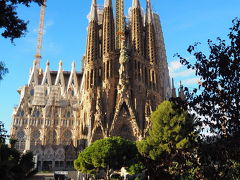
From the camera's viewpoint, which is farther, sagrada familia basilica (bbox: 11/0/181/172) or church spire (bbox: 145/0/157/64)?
church spire (bbox: 145/0/157/64)

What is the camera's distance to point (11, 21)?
1086 cm

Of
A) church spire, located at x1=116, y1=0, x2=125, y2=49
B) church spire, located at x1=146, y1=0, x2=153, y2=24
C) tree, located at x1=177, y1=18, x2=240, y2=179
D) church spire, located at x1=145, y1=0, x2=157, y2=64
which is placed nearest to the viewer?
tree, located at x1=177, y1=18, x2=240, y2=179

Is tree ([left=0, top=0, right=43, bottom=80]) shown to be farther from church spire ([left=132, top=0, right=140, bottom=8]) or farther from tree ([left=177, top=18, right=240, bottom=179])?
church spire ([left=132, top=0, right=140, bottom=8])

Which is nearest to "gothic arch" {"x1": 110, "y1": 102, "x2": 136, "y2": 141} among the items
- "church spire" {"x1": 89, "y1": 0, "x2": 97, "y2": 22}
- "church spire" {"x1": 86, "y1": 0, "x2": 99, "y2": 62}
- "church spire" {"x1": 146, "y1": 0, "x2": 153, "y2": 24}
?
"church spire" {"x1": 86, "y1": 0, "x2": 99, "y2": 62}

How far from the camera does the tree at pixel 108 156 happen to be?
34312 mm

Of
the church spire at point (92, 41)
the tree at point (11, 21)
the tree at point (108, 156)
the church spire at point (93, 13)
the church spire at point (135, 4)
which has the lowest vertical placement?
the tree at point (108, 156)

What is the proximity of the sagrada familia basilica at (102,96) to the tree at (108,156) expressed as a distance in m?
14.3

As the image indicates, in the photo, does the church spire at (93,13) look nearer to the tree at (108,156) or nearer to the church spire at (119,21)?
the church spire at (119,21)

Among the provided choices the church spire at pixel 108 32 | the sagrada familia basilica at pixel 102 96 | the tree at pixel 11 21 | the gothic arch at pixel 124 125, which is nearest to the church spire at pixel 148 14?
the sagrada familia basilica at pixel 102 96

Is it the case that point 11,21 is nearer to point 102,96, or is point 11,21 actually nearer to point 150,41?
point 102,96

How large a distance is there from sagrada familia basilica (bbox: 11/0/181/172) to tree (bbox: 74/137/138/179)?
14.3m

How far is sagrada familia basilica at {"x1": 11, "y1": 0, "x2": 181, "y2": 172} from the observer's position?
52719mm

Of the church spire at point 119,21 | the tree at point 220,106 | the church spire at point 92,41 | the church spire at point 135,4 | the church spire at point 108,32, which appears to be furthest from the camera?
the church spire at point 135,4

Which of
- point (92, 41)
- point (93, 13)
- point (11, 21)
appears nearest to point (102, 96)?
point (92, 41)
